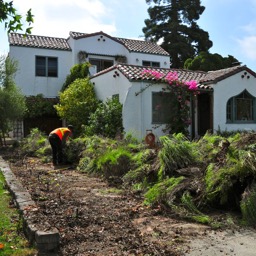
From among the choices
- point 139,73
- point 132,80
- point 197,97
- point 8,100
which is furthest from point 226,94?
point 8,100

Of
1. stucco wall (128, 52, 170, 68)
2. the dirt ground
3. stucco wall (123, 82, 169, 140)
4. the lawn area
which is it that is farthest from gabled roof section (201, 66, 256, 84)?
the lawn area

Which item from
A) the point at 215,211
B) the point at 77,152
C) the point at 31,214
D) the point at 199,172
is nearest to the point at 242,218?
the point at 215,211

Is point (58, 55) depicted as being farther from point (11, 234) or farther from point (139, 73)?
point (11, 234)

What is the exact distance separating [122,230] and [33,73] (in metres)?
18.7

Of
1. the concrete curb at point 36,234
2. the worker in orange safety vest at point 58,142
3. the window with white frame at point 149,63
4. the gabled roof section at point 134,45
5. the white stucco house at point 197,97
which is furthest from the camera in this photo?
the window with white frame at point 149,63

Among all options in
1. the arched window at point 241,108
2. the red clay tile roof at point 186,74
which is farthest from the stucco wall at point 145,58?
the arched window at point 241,108

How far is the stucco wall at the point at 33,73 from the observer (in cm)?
2155

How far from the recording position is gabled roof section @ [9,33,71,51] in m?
21.8

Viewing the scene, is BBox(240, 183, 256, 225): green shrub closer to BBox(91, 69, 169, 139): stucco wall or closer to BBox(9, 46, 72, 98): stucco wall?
BBox(91, 69, 169, 139): stucco wall

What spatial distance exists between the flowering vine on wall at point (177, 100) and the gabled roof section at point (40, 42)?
30.1 ft

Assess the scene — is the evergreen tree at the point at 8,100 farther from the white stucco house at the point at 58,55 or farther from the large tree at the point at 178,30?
the large tree at the point at 178,30

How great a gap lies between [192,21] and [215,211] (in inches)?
1541

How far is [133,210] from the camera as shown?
5.91 metres

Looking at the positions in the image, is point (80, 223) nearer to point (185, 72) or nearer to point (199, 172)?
point (199, 172)
